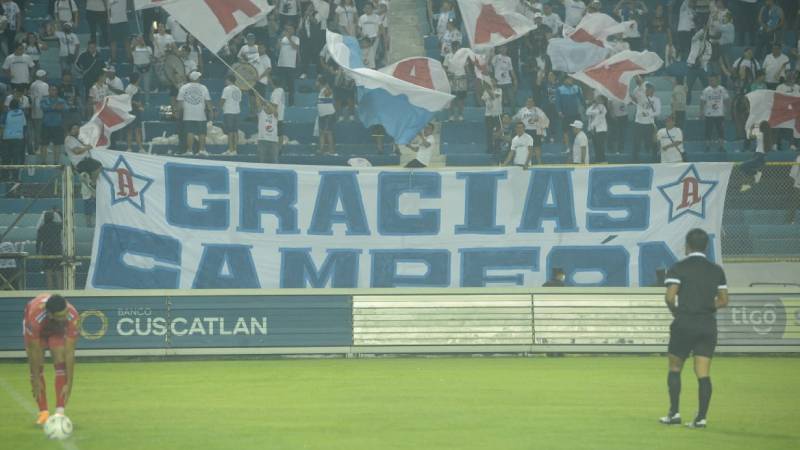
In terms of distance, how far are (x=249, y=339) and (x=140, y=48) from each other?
1197 cm

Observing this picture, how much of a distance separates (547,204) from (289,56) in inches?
385

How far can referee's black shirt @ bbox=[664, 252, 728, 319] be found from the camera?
1291 centimetres

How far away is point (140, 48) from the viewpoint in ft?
99.0

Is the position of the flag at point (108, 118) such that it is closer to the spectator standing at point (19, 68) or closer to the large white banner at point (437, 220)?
the large white banner at point (437, 220)

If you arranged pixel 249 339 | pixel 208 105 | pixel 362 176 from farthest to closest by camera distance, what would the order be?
1. pixel 208 105
2. pixel 362 176
3. pixel 249 339

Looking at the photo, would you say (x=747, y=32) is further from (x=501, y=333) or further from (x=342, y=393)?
(x=342, y=393)

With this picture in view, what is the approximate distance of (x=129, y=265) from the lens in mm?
21766

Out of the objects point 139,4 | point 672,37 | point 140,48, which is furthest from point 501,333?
point 672,37

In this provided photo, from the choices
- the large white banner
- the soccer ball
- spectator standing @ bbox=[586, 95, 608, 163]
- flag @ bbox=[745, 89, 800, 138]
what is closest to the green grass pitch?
the soccer ball

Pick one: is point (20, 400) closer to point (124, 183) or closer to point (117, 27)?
point (124, 183)

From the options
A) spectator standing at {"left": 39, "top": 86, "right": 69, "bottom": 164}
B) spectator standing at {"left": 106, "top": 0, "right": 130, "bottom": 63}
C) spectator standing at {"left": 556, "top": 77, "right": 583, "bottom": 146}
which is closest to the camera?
spectator standing at {"left": 39, "top": 86, "right": 69, "bottom": 164}

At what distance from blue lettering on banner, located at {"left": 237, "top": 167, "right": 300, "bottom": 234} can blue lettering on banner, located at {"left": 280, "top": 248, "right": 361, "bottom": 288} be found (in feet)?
1.53

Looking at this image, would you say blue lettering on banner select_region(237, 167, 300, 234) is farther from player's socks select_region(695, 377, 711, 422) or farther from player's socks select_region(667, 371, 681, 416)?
player's socks select_region(695, 377, 711, 422)

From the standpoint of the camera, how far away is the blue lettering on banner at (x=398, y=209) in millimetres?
22531
